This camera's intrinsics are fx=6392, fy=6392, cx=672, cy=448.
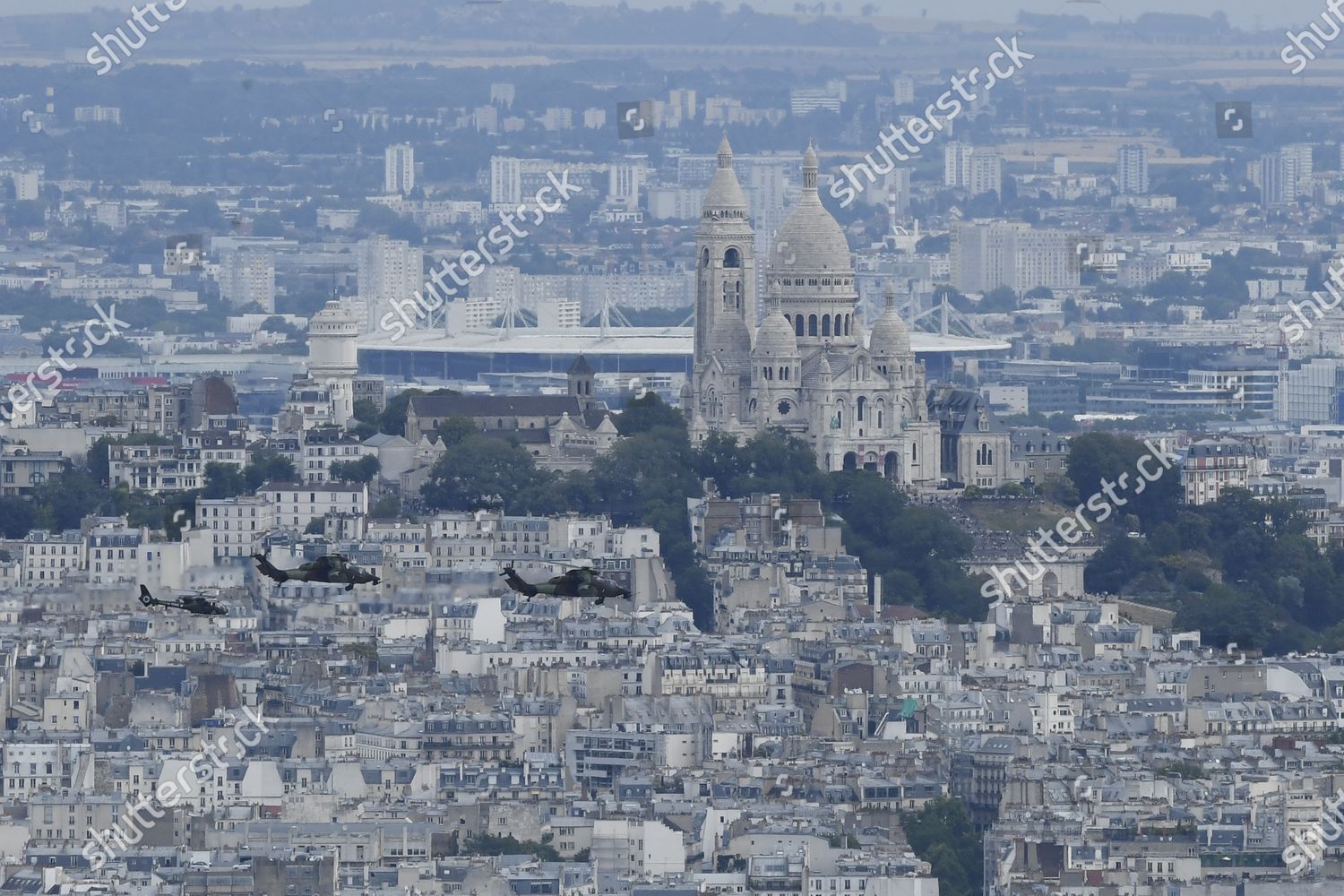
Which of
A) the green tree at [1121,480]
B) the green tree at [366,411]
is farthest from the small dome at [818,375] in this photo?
the green tree at [366,411]

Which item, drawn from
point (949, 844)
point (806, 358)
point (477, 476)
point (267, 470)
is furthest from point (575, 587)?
point (806, 358)

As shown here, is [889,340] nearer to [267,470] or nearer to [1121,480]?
[1121,480]

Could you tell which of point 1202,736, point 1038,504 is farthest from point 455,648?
point 1038,504

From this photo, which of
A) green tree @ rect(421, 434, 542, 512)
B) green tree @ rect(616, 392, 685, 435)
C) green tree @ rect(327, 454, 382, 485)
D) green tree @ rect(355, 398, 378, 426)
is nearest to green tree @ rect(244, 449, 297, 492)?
green tree @ rect(327, 454, 382, 485)

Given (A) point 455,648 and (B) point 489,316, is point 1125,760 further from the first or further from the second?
(B) point 489,316

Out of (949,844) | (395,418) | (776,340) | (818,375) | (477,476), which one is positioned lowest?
(949,844)

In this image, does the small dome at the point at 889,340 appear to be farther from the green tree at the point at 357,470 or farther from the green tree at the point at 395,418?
the green tree at the point at 357,470
